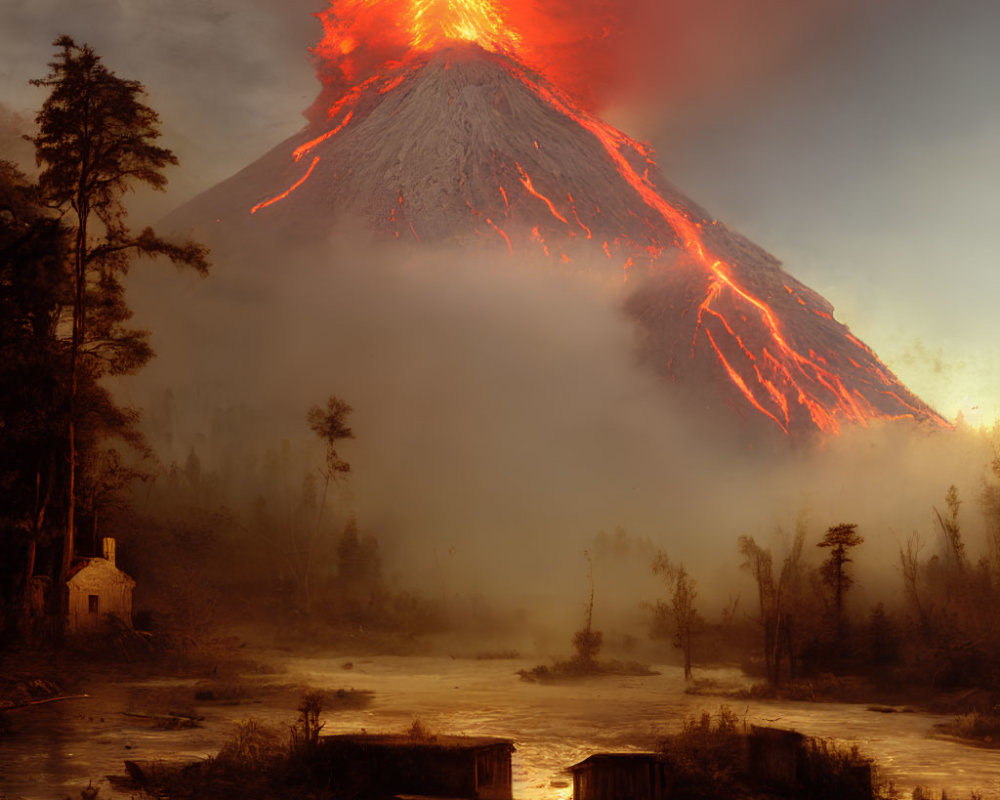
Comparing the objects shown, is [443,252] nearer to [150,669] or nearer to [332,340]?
[332,340]

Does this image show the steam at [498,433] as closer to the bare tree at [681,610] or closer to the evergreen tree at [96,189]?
the bare tree at [681,610]

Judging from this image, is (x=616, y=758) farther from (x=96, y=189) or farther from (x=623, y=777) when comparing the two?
(x=96, y=189)

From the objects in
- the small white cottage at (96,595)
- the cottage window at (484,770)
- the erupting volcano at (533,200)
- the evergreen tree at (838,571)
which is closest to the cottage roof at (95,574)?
the small white cottage at (96,595)

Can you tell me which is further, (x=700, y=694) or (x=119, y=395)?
(x=119, y=395)

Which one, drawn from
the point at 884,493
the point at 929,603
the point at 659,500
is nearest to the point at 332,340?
the point at 659,500

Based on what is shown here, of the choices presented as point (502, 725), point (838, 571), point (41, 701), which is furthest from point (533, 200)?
point (41, 701)

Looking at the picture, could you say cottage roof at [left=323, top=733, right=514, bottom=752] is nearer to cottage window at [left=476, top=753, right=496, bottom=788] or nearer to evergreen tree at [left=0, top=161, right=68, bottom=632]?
cottage window at [left=476, top=753, right=496, bottom=788]

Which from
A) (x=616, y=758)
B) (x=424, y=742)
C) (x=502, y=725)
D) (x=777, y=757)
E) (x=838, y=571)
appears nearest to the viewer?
(x=616, y=758)
